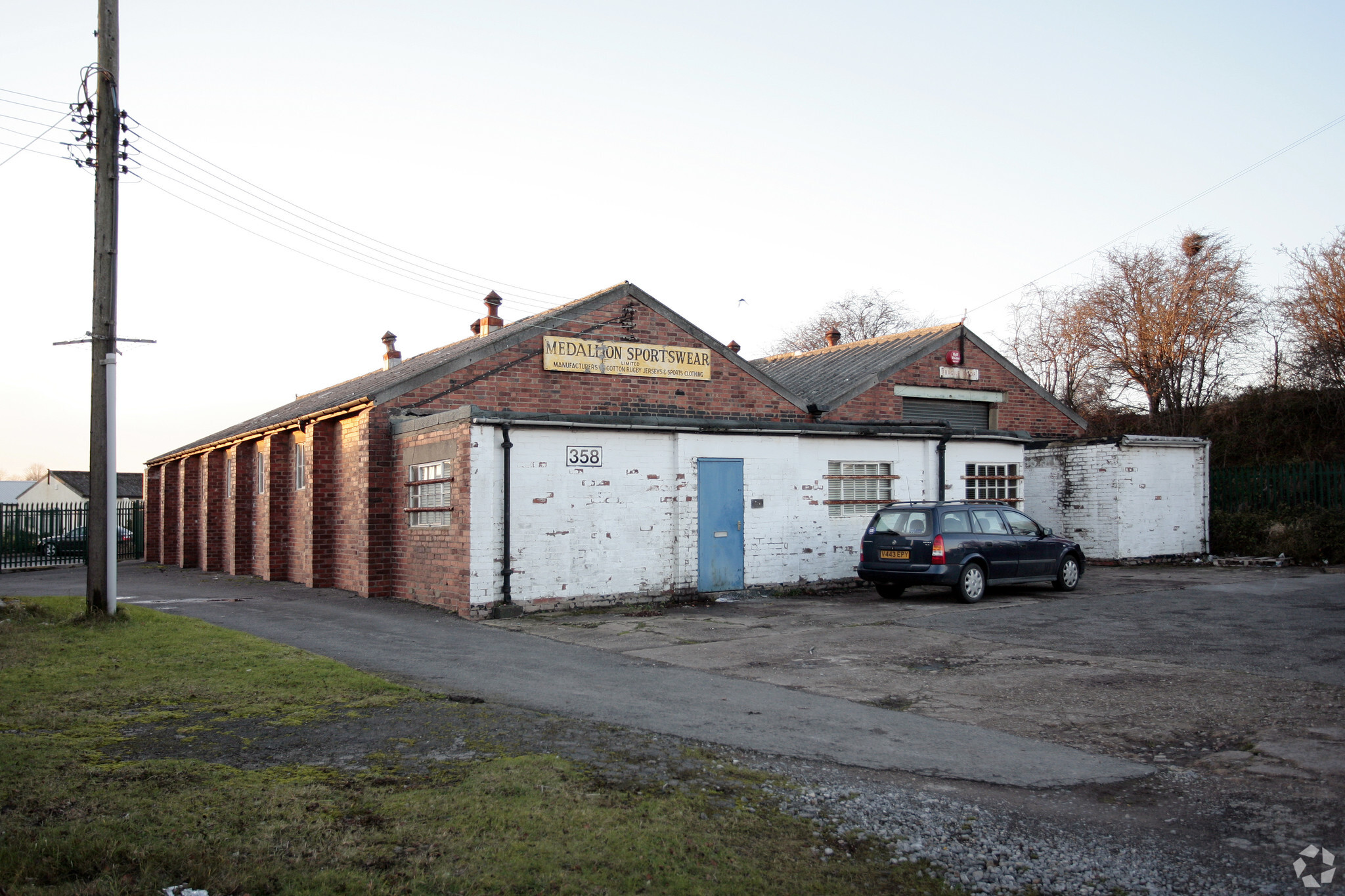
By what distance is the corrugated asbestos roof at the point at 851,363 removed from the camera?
21766mm

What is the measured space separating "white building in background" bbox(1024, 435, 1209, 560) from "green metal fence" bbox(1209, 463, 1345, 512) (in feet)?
4.76

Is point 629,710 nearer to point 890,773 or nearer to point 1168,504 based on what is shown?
Answer: point 890,773

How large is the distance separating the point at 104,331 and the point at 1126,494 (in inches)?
746

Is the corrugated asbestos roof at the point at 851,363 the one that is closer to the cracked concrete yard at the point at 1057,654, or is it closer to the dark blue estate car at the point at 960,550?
the dark blue estate car at the point at 960,550

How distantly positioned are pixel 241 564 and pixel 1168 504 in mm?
21341

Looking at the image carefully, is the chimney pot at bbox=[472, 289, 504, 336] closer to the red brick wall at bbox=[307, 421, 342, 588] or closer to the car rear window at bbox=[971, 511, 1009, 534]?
the red brick wall at bbox=[307, 421, 342, 588]

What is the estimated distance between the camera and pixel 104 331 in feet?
37.6

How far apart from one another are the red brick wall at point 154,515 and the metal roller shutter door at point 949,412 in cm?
2374

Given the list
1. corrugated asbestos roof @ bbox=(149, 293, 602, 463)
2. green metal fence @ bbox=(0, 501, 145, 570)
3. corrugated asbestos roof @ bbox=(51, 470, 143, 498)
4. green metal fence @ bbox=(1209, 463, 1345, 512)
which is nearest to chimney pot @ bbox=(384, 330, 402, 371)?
corrugated asbestos roof @ bbox=(149, 293, 602, 463)

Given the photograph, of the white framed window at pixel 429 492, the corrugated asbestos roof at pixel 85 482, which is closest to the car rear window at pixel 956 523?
the white framed window at pixel 429 492

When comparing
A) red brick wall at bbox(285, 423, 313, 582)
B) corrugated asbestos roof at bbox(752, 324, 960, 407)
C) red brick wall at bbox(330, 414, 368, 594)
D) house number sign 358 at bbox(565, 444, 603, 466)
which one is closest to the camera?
house number sign 358 at bbox(565, 444, 603, 466)

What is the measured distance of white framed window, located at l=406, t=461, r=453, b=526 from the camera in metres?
14.1

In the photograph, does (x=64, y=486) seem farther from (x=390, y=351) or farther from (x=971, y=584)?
(x=971, y=584)

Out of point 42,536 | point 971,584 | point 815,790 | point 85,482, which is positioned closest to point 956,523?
point 971,584
